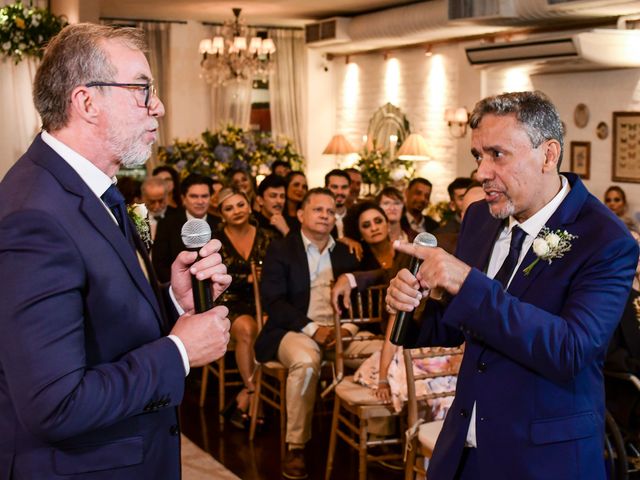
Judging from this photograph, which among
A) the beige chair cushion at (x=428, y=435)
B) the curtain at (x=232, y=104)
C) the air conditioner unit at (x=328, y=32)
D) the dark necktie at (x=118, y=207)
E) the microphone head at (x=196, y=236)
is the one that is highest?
the air conditioner unit at (x=328, y=32)

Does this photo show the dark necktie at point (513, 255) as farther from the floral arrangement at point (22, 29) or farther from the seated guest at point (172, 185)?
the seated guest at point (172, 185)

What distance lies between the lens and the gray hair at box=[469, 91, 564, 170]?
2.13m

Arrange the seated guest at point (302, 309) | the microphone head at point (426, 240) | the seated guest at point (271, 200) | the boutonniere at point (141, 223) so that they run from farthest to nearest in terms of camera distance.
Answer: the seated guest at point (271, 200)
the seated guest at point (302, 309)
the boutonniere at point (141, 223)
the microphone head at point (426, 240)

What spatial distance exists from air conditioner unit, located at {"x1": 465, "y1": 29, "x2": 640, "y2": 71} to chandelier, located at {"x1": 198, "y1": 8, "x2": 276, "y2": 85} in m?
3.81

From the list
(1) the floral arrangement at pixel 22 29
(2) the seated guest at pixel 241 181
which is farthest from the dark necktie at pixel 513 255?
(2) the seated guest at pixel 241 181

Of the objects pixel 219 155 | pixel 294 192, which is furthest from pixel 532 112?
pixel 219 155

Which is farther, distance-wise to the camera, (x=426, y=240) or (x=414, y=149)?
(x=414, y=149)

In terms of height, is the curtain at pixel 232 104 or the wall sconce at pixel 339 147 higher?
the curtain at pixel 232 104

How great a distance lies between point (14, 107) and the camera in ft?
21.8

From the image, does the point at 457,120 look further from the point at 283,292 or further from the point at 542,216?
the point at 542,216

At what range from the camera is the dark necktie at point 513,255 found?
219cm

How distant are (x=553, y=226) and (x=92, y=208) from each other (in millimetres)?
1091

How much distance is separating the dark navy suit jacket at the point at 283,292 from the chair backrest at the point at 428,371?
102 centimetres

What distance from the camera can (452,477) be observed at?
222 centimetres
